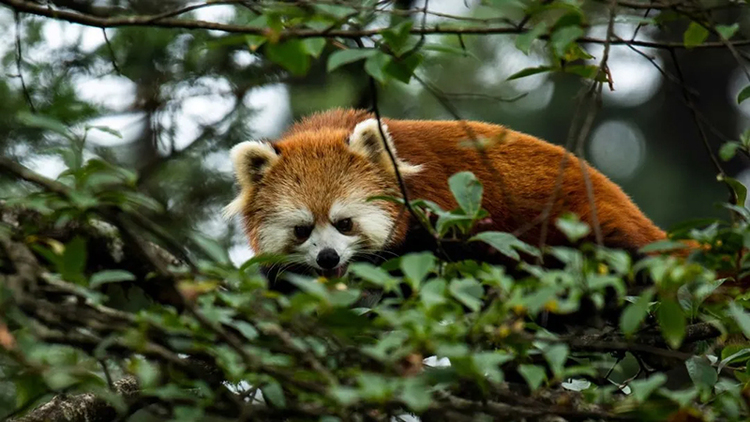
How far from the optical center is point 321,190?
471 centimetres

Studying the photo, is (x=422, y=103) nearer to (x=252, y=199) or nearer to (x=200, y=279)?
(x=252, y=199)

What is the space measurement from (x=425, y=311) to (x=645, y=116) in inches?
588

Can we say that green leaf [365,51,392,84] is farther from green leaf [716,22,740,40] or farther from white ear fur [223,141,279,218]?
white ear fur [223,141,279,218]

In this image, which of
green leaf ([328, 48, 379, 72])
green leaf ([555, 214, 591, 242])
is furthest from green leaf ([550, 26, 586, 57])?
green leaf ([555, 214, 591, 242])

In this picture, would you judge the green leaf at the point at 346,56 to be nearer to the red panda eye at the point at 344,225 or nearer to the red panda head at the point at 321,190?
the red panda head at the point at 321,190

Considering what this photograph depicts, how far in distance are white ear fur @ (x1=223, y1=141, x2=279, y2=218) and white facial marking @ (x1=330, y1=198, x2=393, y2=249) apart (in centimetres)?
45

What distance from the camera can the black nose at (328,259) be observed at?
4438 mm

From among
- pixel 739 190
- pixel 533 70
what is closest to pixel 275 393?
pixel 533 70

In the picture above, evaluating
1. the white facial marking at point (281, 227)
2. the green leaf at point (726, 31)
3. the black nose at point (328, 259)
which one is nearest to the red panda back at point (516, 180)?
the black nose at point (328, 259)

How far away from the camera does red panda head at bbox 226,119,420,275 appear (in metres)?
4.65

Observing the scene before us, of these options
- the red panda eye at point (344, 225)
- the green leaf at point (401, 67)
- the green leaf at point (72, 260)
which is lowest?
the red panda eye at point (344, 225)

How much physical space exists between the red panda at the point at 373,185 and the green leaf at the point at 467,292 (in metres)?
2.19

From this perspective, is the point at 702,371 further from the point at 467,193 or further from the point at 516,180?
the point at 516,180

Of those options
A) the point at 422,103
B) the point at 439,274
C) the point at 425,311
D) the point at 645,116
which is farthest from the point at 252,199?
the point at 645,116
